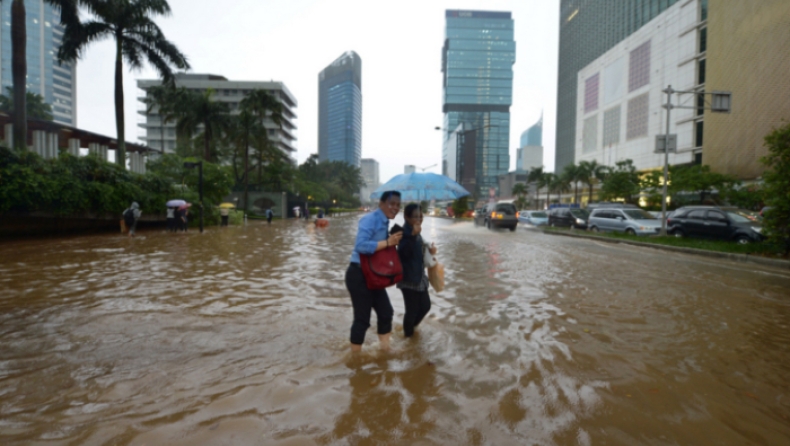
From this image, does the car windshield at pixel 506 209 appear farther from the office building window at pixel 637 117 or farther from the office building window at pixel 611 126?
the office building window at pixel 611 126

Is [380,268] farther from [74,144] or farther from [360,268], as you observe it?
[74,144]

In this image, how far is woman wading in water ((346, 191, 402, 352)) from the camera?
3.93 meters

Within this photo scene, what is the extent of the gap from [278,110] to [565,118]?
284 feet

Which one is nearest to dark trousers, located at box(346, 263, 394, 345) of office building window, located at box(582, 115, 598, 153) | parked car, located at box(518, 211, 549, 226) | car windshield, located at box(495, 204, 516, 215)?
car windshield, located at box(495, 204, 516, 215)

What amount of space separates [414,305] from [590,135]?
285 feet

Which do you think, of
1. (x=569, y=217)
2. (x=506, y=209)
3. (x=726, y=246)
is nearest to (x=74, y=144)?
(x=506, y=209)

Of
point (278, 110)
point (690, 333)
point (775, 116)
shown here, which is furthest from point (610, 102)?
point (690, 333)

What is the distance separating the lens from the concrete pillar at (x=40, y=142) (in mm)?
24375

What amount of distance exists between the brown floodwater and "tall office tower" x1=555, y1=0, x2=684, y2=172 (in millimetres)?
74895

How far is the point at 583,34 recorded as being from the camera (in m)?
95.3

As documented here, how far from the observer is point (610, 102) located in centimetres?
7531

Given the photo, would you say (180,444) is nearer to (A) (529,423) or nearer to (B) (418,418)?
(B) (418,418)

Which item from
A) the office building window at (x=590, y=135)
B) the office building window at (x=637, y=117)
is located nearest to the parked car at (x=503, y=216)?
the office building window at (x=637, y=117)

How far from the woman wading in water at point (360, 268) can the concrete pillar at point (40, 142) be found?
2820 centimetres
